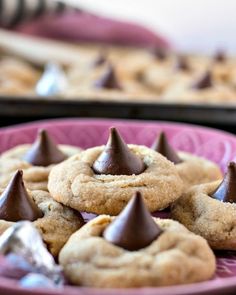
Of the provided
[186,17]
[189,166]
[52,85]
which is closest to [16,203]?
[189,166]

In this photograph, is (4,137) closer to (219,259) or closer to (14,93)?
(14,93)

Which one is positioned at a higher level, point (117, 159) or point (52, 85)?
point (117, 159)

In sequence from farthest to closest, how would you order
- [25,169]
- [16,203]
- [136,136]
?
[136,136] → [25,169] → [16,203]

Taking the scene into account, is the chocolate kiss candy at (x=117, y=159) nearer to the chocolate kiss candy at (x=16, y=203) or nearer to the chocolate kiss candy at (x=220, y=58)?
the chocolate kiss candy at (x=16, y=203)

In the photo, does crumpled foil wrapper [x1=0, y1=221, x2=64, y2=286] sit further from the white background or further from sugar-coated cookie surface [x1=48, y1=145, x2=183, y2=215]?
the white background

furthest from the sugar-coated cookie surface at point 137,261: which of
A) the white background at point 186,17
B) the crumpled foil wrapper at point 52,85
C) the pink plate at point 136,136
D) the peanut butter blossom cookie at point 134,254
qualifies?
the white background at point 186,17

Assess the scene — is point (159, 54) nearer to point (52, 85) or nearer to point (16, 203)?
point (52, 85)

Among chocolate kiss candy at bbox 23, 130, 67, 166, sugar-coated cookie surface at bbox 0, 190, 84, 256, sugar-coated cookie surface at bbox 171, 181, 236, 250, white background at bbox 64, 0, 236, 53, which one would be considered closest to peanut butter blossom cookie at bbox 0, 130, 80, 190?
chocolate kiss candy at bbox 23, 130, 67, 166
